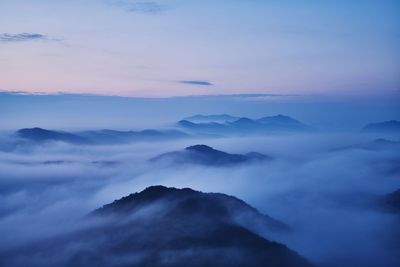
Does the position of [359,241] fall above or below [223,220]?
below

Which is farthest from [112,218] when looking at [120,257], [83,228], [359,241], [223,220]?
[359,241]

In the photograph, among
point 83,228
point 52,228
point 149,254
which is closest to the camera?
point 149,254

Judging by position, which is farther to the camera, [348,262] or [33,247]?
[33,247]

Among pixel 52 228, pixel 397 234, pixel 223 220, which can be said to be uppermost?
pixel 223 220

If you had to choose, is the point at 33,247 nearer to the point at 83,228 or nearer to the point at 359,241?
the point at 83,228

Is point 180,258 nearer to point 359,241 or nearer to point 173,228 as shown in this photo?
point 173,228

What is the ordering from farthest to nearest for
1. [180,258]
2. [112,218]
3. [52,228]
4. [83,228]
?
[52,228]
[83,228]
[112,218]
[180,258]
